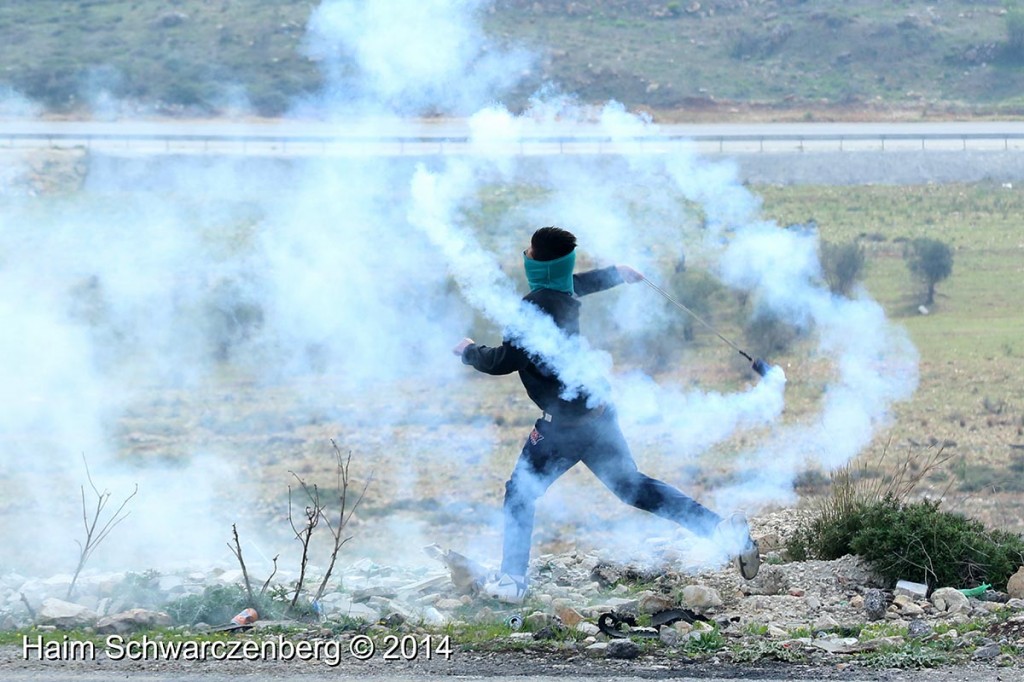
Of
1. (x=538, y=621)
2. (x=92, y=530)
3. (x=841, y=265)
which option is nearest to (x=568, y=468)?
(x=538, y=621)

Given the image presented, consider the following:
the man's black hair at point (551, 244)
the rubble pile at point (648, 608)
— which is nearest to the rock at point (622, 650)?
the rubble pile at point (648, 608)

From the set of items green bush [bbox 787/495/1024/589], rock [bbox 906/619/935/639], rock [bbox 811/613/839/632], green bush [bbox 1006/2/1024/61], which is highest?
green bush [bbox 1006/2/1024/61]

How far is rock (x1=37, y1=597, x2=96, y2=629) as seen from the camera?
805 centimetres

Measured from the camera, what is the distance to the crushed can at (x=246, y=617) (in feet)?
25.9

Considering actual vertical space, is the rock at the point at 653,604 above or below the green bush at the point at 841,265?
below

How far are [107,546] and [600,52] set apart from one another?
90.8 ft

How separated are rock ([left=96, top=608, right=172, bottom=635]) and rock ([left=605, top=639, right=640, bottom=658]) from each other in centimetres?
271

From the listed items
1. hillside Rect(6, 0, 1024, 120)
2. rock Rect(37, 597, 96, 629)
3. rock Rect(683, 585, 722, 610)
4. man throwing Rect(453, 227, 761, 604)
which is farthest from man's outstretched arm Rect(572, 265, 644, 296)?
hillside Rect(6, 0, 1024, 120)

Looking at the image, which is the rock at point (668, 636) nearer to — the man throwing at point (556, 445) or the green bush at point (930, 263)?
the man throwing at point (556, 445)

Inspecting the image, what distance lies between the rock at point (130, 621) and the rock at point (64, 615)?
0.38 ft

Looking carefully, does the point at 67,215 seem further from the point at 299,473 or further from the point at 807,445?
the point at 807,445

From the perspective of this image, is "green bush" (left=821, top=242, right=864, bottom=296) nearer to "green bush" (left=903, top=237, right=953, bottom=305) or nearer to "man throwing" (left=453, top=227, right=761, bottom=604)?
"green bush" (left=903, top=237, right=953, bottom=305)

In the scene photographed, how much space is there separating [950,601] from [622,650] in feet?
6.81

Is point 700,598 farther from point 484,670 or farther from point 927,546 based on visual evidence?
point 484,670
